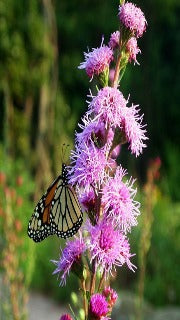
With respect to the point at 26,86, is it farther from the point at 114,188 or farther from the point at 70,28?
the point at 114,188

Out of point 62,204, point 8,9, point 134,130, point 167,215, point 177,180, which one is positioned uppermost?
point 8,9

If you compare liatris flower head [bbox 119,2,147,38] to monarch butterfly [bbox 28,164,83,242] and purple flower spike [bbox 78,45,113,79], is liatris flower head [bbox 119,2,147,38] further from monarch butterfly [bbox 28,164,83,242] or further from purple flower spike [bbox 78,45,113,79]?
monarch butterfly [bbox 28,164,83,242]

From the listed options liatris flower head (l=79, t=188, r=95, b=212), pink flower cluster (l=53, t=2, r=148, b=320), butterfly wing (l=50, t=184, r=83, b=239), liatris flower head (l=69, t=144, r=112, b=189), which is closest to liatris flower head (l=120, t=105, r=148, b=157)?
pink flower cluster (l=53, t=2, r=148, b=320)

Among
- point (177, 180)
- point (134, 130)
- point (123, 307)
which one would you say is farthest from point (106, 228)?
point (177, 180)

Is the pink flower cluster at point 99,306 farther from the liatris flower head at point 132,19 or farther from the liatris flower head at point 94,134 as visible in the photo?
the liatris flower head at point 132,19

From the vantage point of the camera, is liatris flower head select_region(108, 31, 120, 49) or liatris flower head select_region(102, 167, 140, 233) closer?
liatris flower head select_region(102, 167, 140, 233)

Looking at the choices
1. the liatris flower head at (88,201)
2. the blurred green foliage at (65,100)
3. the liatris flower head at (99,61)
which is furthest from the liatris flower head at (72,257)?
the blurred green foliage at (65,100)
